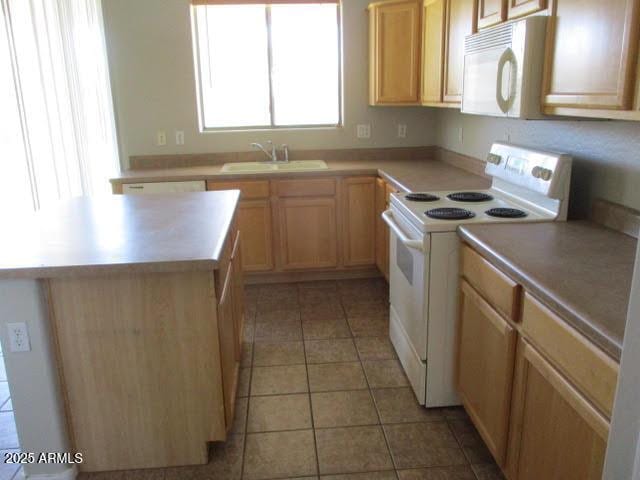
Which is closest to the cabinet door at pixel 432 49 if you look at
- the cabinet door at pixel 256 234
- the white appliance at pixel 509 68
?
the white appliance at pixel 509 68

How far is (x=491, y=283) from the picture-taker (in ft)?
5.82

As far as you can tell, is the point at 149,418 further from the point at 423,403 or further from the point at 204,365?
the point at 423,403

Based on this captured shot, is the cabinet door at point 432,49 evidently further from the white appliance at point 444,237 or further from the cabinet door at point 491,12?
the white appliance at point 444,237

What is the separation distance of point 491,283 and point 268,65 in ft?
10.1

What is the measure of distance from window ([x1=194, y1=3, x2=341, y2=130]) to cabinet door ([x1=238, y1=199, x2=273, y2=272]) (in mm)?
909

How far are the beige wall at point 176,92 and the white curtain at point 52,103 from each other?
0.62 feet

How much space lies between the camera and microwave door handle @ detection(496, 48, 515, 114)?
6.75 ft

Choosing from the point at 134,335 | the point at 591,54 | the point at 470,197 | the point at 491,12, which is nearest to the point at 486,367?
the point at 470,197

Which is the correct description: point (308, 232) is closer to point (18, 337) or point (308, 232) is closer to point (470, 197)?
point (470, 197)

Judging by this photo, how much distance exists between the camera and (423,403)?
2.32 meters

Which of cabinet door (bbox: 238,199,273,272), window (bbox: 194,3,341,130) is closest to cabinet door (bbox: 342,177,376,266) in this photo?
cabinet door (bbox: 238,199,273,272)

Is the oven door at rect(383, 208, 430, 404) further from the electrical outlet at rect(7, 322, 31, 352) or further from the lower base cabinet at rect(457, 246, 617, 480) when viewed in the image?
the electrical outlet at rect(7, 322, 31, 352)

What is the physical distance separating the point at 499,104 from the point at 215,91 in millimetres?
2737

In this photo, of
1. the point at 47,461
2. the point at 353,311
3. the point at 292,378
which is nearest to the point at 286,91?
the point at 353,311
